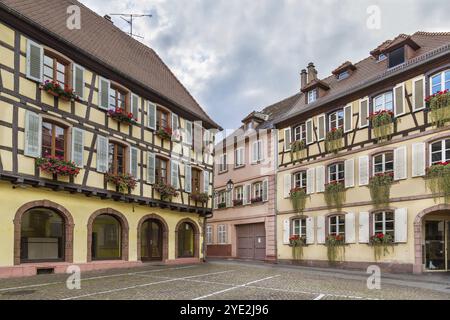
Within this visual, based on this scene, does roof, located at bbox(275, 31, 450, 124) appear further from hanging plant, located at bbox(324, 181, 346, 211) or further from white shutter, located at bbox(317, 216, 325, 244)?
white shutter, located at bbox(317, 216, 325, 244)

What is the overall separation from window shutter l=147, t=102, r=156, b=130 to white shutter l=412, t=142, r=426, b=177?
11.0 m

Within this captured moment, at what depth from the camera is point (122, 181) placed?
51.9 feet

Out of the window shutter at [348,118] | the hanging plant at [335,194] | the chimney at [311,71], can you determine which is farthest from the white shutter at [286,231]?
the chimney at [311,71]

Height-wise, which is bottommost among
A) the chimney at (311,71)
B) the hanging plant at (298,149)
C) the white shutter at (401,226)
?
the white shutter at (401,226)

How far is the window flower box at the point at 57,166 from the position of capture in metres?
12.7

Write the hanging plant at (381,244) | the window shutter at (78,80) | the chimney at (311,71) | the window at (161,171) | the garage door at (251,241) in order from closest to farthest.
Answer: the window shutter at (78,80) < the hanging plant at (381,244) < the window at (161,171) < the garage door at (251,241) < the chimney at (311,71)

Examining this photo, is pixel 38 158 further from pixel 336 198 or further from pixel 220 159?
pixel 220 159

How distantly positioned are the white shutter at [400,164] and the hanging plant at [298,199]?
17.3ft

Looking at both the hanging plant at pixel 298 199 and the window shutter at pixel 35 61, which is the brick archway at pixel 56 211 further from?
the hanging plant at pixel 298 199

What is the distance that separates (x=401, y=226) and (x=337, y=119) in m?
6.04

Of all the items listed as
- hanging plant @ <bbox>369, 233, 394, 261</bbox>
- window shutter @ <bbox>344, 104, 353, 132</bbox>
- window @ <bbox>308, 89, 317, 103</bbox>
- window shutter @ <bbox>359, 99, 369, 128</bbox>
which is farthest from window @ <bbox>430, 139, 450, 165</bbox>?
window @ <bbox>308, 89, 317, 103</bbox>

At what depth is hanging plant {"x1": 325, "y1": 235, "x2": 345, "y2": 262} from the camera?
17.8 metres
